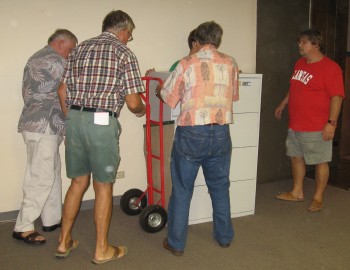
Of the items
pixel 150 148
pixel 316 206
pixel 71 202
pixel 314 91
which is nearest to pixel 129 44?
pixel 150 148

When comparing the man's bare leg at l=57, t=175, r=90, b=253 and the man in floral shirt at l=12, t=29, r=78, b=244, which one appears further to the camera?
the man in floral shirt at l=12, t=29, r=78, b=244

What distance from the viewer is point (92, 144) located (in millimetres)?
2432

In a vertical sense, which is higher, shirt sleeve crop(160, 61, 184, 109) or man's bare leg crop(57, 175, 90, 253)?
shirt sleeve crop(160, 61, 184, 109)

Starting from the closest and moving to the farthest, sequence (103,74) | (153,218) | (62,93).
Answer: (103,74)
(62,93)
(153,218)

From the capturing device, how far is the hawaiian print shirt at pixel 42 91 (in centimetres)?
278

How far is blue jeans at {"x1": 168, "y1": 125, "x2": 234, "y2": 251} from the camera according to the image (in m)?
2.57

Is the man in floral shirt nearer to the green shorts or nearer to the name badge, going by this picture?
the green shorts

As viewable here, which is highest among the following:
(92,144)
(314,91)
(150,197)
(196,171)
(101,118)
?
(314,91)

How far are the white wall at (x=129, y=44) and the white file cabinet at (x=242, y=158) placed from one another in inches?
33.6

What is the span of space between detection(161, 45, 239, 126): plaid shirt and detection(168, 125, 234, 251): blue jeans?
83 millimetres

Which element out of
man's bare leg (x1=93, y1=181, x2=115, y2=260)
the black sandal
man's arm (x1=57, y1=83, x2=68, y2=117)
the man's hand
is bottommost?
the black sandal

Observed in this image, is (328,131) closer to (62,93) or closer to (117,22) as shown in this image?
(117,22)

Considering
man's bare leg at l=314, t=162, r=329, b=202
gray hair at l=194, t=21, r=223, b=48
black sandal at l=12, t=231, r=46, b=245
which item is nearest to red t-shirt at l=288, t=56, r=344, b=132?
man's bare leg at l=314, t=162, r=329, b=202

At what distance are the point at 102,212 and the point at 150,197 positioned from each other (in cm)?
81
